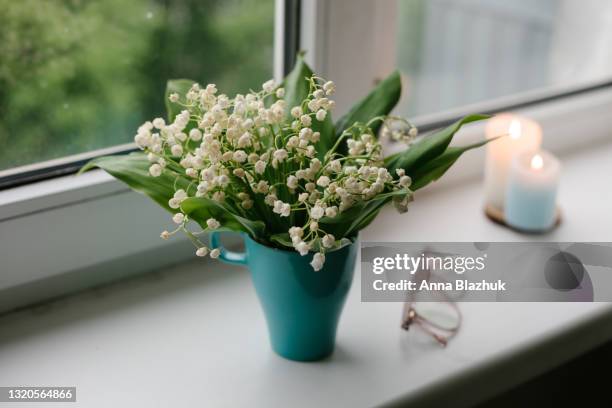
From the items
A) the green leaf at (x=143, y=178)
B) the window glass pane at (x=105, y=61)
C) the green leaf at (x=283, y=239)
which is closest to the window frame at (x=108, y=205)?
the window glass pane at (x=105, y=61)

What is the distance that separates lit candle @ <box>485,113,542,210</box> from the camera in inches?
42.0

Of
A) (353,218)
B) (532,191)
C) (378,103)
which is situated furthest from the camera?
(532,191)

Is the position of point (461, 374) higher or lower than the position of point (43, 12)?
lower

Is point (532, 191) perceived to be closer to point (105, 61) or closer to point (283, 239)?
point (283, 239)

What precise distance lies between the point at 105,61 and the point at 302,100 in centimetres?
26

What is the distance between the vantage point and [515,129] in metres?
1.08

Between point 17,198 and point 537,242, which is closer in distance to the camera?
point 17,198

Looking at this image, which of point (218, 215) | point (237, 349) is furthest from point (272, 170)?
point (237, 349)

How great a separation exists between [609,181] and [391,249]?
16.6 inches

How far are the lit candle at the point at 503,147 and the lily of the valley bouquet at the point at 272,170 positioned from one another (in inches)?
13.5

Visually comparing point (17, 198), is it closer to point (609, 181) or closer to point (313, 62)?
point (313, 62)


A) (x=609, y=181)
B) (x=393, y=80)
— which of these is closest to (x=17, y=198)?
(x=393, y=80)

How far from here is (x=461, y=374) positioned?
0.81m

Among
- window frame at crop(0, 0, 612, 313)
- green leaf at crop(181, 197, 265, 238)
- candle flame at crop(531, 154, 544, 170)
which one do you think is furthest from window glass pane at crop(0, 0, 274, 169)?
candle flame at crop(531, 154, 544, 170)
